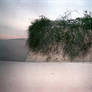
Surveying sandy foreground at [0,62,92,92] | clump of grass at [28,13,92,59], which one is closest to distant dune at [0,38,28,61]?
clump of grass at [28,13,92,59]

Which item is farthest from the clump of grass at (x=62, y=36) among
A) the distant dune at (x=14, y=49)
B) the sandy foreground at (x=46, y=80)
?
the sandy foreground at (x=46, y=80)

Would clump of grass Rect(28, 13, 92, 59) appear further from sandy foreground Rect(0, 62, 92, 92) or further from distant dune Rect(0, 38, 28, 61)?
sandy foreground Rect(0, 62, 92, 92)

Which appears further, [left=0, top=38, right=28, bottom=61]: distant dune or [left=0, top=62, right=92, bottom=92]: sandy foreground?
[left=0, top=38, right=28, bottom=61]: distant dune

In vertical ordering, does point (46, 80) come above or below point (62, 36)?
below

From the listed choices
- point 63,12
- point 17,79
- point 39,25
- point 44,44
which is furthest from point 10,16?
point 17,79

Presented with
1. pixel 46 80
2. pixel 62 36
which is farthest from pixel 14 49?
pixel 46 80

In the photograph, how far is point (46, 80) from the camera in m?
1.81

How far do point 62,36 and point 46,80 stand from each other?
4.07ft

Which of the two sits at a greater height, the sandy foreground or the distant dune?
the distant dune

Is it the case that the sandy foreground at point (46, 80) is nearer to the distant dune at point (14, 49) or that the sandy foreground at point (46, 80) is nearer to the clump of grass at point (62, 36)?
the clump of grass at point (62, 36)

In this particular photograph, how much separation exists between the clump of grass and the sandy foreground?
743mm

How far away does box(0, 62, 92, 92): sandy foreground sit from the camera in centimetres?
157

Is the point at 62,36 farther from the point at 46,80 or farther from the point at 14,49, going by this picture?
the point at 46,80

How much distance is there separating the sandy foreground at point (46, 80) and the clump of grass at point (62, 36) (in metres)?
0.74
